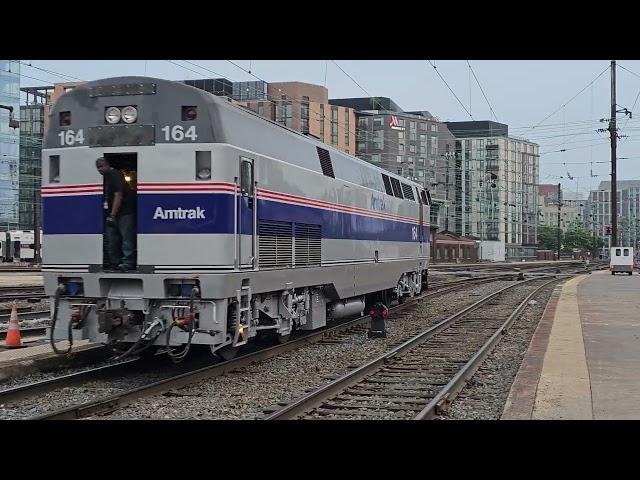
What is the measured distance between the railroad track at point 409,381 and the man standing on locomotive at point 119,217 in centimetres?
310

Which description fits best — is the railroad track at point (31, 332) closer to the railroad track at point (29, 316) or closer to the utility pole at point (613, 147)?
the railroad track at point (29, 316)

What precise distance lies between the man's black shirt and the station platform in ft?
17.7

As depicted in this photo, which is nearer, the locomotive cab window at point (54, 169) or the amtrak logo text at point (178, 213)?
the amtrak logo text at point (178, 213)

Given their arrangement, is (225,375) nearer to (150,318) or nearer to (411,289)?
(150,318)

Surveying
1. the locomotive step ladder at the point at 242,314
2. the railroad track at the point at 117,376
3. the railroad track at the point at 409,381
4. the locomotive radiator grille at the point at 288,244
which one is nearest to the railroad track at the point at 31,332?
the railroad track at the point at 117,376

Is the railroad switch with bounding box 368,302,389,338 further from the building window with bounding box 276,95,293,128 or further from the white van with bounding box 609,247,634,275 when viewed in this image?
the building window with bounding box 276,95,293,128

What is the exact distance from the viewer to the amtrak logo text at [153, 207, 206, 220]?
887 cm

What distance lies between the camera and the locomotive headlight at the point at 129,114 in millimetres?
9141

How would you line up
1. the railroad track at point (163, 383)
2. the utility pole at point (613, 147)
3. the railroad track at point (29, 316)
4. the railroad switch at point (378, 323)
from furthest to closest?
the utility pole at point (613, 147), the railroad track at point (29, 316), the railroad switch at point (378, 323), the railroad track at point (163, 383)

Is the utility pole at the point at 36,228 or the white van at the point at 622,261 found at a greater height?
the utility pole at the point at 36,228

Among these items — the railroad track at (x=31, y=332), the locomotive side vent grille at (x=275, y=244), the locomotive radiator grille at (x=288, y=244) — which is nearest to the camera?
the locomotive side vent grille at (x=275, y=244)

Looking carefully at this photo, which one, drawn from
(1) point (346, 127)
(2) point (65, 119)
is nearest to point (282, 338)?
(2) point (65, 119)

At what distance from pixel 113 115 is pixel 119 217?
136cm
